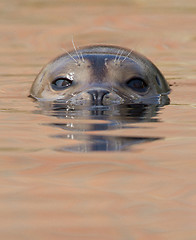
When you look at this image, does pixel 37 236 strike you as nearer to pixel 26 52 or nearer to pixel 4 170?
pixel 4 170

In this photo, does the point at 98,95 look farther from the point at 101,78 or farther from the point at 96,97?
the point at 101,78

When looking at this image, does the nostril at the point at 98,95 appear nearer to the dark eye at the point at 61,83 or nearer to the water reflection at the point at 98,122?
the water reflection at the point at 98,122

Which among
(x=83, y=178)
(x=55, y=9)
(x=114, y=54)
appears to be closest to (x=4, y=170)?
(x=83, y=178)

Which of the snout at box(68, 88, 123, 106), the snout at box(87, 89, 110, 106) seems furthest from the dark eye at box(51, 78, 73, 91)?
the snout at box(87, 89, 110, 106)

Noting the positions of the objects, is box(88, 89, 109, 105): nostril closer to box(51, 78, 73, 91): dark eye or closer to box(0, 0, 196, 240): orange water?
box(0, 0, 196, 240): orange water

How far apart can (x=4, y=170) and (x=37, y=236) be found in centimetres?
108

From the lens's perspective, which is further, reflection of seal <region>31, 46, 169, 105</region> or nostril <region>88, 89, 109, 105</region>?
reflection of seal <region>31, 46, 169, 105</region>

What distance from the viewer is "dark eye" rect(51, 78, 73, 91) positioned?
6.92 metres

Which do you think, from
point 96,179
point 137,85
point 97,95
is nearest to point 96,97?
point 97,95

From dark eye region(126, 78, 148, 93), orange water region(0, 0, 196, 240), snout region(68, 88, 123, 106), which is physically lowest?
orange water region(0, 0, 196, 240)

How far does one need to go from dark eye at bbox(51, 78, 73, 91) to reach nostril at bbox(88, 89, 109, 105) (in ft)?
2.47

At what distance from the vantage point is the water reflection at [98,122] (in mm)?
4316

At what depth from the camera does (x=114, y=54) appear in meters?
7.18

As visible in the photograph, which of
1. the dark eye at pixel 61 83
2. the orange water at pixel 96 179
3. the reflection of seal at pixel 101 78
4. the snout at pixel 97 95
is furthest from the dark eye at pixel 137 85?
the snout at pixel 97 95
